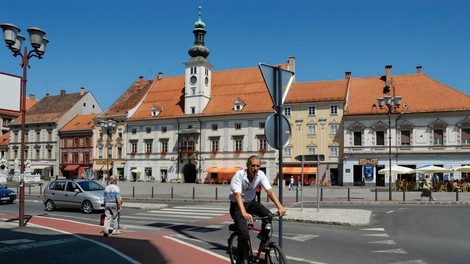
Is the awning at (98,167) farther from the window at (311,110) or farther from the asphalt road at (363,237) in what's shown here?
the asphalt road at (363,237)

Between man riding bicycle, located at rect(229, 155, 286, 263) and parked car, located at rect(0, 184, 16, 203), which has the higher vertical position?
man riding bicycle, located at rect(229, 155, 286, 263)

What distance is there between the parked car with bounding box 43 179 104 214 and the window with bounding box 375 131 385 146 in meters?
38.7

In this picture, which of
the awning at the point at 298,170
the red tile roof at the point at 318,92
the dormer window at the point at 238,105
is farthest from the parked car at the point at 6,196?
the dormer window at the point at 238,105

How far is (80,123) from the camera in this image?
73.1 meters

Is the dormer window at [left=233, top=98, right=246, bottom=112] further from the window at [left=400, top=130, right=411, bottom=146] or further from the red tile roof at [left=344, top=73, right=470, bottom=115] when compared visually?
the window at [left=400, top=130, right=411, bottom=146]

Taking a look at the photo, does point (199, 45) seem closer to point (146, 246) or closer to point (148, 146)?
point (148, 146)

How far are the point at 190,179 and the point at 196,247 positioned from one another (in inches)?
2108

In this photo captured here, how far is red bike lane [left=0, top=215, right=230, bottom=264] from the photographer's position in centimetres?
874

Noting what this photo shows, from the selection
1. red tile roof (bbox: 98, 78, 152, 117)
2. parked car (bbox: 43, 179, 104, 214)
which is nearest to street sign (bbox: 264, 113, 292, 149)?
parked car (bbox: 43, 179, 104, 214)

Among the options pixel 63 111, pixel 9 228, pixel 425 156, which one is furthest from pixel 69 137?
pixel 9 228

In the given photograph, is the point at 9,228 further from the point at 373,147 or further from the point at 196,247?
the point at 373,147

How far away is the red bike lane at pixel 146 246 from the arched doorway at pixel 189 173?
158ft

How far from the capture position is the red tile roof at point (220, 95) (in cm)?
6100

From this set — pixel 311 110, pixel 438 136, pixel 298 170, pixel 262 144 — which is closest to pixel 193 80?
pixel 262 144
